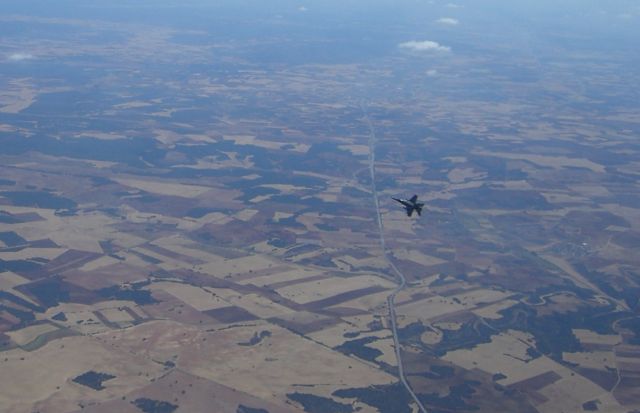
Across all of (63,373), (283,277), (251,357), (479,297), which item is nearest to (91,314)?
(63,373)

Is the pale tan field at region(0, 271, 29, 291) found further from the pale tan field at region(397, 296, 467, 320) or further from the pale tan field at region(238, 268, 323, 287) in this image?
the pale tan field at region(397, 296, 467, 320)

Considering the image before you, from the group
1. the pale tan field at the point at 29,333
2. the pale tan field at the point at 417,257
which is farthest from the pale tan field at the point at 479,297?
the pale tan field at the point at 29,333

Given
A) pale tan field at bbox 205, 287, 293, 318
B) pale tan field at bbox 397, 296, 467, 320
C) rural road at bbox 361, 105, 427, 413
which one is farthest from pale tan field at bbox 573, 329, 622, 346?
pale tan field at bbox 205, 287, 293, 318

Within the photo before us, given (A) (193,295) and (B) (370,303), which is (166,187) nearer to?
(A) (193,295)

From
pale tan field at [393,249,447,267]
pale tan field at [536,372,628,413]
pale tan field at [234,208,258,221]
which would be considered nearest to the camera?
pale tan field at [536,372,628,413]

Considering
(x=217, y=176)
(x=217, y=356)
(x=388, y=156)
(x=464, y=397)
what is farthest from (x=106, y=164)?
(x=464, y=397)
